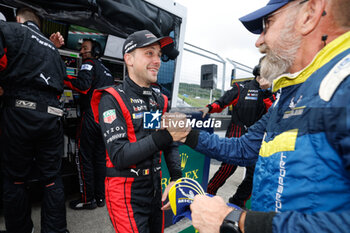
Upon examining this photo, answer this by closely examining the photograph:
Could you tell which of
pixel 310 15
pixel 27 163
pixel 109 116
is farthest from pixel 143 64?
pixel 27 163

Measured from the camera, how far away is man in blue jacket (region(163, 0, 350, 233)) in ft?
1.77

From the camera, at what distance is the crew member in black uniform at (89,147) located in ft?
8.32

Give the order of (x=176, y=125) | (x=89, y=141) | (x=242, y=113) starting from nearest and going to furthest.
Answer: (x=176, y=125) < (x=89, y=141) < (x=242, y=113)

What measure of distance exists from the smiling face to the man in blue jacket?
29.2 inches

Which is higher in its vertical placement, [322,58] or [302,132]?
[322,58]

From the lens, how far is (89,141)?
103 inches

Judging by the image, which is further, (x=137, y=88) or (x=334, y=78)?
(x=137, y=88)

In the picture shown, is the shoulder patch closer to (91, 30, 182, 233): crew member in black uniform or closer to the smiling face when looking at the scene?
(91, 30, 182, 233): crew member in black uniform

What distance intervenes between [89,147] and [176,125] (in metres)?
1.98

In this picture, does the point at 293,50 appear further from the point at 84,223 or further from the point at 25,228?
the point at 84,223

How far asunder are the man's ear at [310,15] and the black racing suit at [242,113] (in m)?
2.22

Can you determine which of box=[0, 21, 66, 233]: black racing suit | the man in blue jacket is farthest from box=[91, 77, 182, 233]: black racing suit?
box=[0, 21, 66, 233]: black racing suit

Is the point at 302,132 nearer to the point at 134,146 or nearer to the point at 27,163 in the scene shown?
the point at 134,146

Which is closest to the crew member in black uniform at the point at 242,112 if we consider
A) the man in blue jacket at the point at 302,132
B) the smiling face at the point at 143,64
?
the smiling face at the point at 143,64
